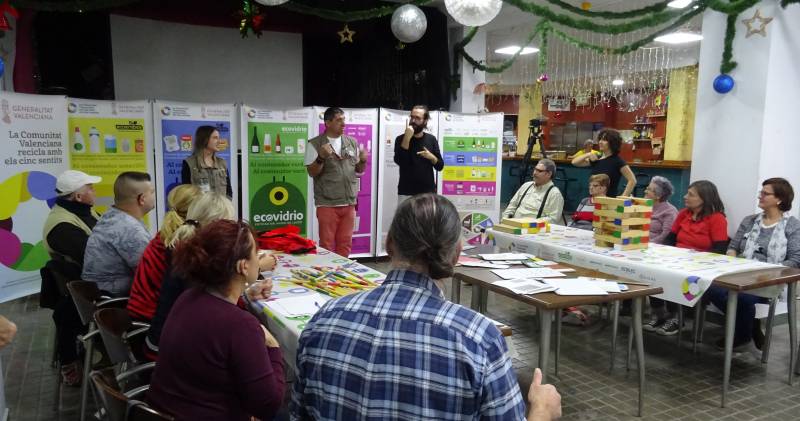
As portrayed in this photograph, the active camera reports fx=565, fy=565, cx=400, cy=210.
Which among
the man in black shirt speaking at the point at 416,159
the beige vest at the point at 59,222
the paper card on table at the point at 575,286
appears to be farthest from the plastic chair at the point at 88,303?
the man in black shirt speaking at the point at 416,159

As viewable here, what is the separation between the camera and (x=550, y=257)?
3.69 m

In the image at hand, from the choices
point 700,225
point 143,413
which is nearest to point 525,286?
point 143,413

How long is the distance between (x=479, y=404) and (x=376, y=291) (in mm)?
309

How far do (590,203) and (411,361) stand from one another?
4.28 meters

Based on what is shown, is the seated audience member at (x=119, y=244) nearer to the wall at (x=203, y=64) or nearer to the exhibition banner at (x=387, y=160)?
the exhibition banner at (x=387, y=160)

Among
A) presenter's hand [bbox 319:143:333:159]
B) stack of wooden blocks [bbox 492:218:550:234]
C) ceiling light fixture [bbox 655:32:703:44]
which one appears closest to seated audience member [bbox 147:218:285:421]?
stack of wooden blocks [bbox 492:218:550:234]

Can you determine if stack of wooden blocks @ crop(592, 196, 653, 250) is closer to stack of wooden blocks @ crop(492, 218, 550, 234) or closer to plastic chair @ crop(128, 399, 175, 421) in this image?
stack of wooden blocks @ crop(492, 218, 550, 234)

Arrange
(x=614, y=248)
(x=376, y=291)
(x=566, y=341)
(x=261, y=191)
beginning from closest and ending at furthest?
(x=376, y=291)
(x=614, y=248)
(x=566, y=341)
(x=261, y=191)

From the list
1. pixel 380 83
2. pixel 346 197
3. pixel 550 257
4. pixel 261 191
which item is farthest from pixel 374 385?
pixel 380 83

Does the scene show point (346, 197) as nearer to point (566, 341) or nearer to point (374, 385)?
point (566, 341)

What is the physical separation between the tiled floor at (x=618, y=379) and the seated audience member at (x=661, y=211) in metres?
0.73

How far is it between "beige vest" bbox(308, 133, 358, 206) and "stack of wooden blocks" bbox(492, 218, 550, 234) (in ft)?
4.09

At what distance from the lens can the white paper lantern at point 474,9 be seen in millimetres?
3976

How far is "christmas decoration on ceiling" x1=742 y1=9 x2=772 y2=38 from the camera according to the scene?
3992mm
